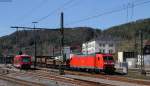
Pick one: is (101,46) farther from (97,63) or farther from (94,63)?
(97,63)

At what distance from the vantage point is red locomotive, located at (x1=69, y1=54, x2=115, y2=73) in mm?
55969

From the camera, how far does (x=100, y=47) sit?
167375 mm

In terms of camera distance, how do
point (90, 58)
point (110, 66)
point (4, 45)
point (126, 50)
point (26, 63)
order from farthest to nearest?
point (4, 45) < point (126, 50) < point (26, 63) < point (90, 58) < point (110, 66)

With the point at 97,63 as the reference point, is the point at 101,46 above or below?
above

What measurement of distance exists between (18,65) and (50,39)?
81.8 m

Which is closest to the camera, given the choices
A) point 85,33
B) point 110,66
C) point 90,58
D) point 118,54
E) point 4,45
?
point 110,66

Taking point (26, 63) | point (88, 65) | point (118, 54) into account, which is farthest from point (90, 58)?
point (118, 54)

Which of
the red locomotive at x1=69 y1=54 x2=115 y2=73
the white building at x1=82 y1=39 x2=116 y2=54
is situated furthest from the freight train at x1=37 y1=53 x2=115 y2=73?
the white building at x1=82 y1=39 x2=116 y2=54

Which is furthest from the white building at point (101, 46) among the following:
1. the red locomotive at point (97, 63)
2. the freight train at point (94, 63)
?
the red locomotive at point (97, 63)

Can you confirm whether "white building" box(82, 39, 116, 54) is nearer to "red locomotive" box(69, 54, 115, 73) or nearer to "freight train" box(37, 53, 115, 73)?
"freight train" box(37, 53, 115, 73)

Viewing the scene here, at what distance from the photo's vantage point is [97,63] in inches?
2276

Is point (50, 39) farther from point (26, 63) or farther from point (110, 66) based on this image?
point (110, 66)

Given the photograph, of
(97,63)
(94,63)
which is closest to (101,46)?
(94,63)

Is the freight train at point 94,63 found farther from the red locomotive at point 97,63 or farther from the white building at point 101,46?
the white building at point 101,46
